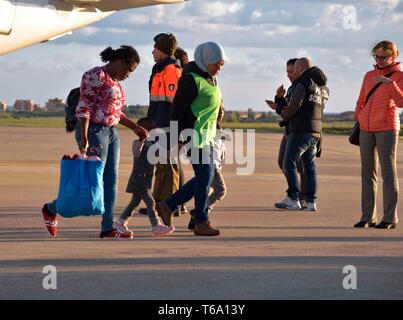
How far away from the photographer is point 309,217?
13.7 m

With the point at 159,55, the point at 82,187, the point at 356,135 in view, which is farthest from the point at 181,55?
the point at 82,187

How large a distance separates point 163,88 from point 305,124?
7.18 ft

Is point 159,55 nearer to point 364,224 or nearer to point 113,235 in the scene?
point 113,235

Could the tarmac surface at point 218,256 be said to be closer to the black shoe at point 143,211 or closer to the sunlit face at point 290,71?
the black shoe at point 143,211

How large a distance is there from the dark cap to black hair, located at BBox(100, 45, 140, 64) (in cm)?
167

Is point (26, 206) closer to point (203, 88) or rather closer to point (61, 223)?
point (61, 223)

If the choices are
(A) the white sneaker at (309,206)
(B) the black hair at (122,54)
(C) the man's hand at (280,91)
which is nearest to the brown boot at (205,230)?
(B) the black hair at (122,54)

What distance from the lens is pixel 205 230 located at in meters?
11.4

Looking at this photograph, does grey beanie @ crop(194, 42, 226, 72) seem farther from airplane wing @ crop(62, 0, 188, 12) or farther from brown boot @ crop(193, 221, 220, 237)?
airplane wing @ crop(62, 0, 188, 12)

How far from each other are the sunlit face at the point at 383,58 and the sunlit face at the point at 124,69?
253cm

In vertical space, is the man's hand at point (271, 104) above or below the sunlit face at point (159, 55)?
below

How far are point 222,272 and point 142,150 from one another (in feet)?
9.40

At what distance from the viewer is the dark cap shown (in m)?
12.9

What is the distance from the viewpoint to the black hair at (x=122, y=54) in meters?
11.1
